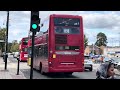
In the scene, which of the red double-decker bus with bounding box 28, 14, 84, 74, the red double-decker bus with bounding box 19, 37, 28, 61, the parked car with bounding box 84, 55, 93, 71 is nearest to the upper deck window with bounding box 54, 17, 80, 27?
the red double-decker bus with bounding box 28, 14, 84, 74

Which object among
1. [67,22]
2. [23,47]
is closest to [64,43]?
[67,22]

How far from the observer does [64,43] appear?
18.6 metres

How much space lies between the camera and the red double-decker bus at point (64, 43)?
1842cm

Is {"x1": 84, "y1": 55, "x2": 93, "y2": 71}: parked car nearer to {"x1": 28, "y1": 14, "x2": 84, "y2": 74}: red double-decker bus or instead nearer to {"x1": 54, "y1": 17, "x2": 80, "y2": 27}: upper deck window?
{"x1": 28, "y1": 14, "x2": 84, "y2": 74}: red double-decker bus

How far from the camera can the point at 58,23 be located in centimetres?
1847

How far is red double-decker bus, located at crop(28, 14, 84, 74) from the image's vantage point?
725 inches

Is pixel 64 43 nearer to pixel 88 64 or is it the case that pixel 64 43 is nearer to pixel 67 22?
pixel 67 22

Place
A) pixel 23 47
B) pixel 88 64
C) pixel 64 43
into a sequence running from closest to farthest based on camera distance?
1. pixel 64 43
2. pixel 88 64
3. pixel 23 47

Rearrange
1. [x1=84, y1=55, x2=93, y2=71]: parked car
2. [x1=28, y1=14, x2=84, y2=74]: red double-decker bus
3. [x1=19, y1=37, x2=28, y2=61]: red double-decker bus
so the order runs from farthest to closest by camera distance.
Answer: [x1=19, y1=37, x2=28, y2=61]: red double-decker bus < [x1=84, y1=55, x2=93, y2=71]: parked car < [x1=28, y1=14, x2=84, y2=74]: red double-decker bus

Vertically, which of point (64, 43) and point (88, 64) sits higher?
point (64, 43)
